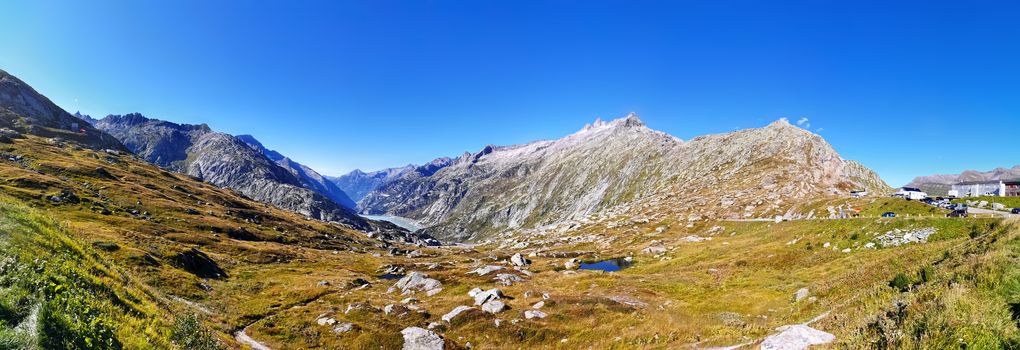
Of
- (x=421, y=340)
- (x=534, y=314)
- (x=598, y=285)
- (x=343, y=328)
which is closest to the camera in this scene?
(x=421, y=340)

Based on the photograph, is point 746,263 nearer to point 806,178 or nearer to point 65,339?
point 65,339

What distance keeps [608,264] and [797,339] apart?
10393cm

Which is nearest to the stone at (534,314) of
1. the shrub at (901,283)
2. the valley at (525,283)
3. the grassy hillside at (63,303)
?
the valley at (525,283)

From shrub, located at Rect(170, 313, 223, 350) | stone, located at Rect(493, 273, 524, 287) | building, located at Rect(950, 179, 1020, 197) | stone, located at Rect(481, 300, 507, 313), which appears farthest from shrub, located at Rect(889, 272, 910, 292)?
building, located at Rect(950, 179, 1020, 197)

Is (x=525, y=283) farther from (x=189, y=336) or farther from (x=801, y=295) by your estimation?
(x=189, y=336)

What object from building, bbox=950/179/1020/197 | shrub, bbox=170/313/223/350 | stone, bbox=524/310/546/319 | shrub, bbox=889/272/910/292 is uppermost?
building, bbox=950/179/1020/197

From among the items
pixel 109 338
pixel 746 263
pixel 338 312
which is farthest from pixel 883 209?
pixel 109 338

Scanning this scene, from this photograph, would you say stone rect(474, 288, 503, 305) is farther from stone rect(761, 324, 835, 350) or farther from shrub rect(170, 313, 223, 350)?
stone rect(761, 324, 835, 350)

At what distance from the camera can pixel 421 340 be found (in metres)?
43.5

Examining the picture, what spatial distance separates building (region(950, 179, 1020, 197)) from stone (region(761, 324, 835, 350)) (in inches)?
6415

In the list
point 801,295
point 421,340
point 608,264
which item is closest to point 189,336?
point 421,340

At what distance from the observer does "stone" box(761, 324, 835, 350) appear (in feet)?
53.4

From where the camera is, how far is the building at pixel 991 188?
438 feet

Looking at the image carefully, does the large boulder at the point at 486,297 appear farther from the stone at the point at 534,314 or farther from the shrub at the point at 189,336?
the shrub at the point at 189,336
